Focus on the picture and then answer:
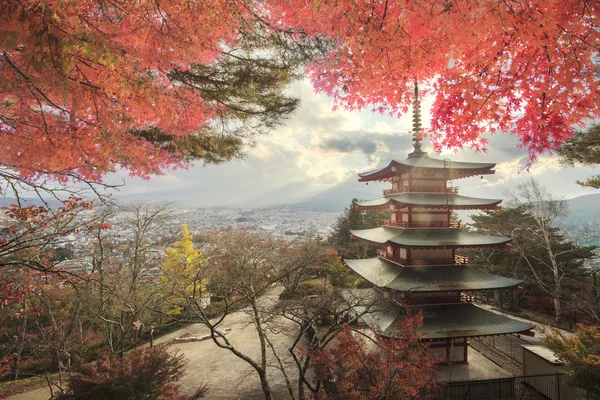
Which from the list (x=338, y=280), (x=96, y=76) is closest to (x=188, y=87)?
(x=96, y=76)

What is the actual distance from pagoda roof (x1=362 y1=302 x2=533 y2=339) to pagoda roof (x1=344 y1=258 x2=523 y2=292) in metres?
0.84

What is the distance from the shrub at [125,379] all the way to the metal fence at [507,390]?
307 inches

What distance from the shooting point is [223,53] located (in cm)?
554

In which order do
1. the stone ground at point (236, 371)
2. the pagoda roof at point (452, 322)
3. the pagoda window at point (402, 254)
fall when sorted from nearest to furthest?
the pagoda roof at point (452, 322)
the stone ground at point (236, 371)
the pagoda window at point (402, 254)

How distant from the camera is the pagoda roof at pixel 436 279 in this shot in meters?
9.20

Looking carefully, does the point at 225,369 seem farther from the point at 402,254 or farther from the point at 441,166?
the point at 441,166

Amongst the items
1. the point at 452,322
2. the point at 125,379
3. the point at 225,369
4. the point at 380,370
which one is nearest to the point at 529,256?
the point at 452,322

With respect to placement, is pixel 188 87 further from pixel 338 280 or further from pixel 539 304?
pixel 539 304

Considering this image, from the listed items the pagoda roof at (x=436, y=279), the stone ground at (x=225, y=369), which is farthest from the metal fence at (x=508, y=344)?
the stone ground at (x=225, y=369)

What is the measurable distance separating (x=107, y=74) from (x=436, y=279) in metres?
10.4

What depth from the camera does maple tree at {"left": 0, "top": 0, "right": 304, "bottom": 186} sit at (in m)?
2.04

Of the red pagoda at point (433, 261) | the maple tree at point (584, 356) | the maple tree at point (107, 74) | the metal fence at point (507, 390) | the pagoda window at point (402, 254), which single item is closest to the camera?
the maple tree at point (107, 74)

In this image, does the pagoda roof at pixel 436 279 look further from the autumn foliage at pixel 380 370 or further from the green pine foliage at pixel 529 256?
the green pine foliage at pixel 529 256

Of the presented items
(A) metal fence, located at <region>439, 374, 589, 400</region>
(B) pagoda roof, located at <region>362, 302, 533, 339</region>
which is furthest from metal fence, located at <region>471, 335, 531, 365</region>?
(B) pagoda roof, located at <region>362, 302, 533, 339</region>
